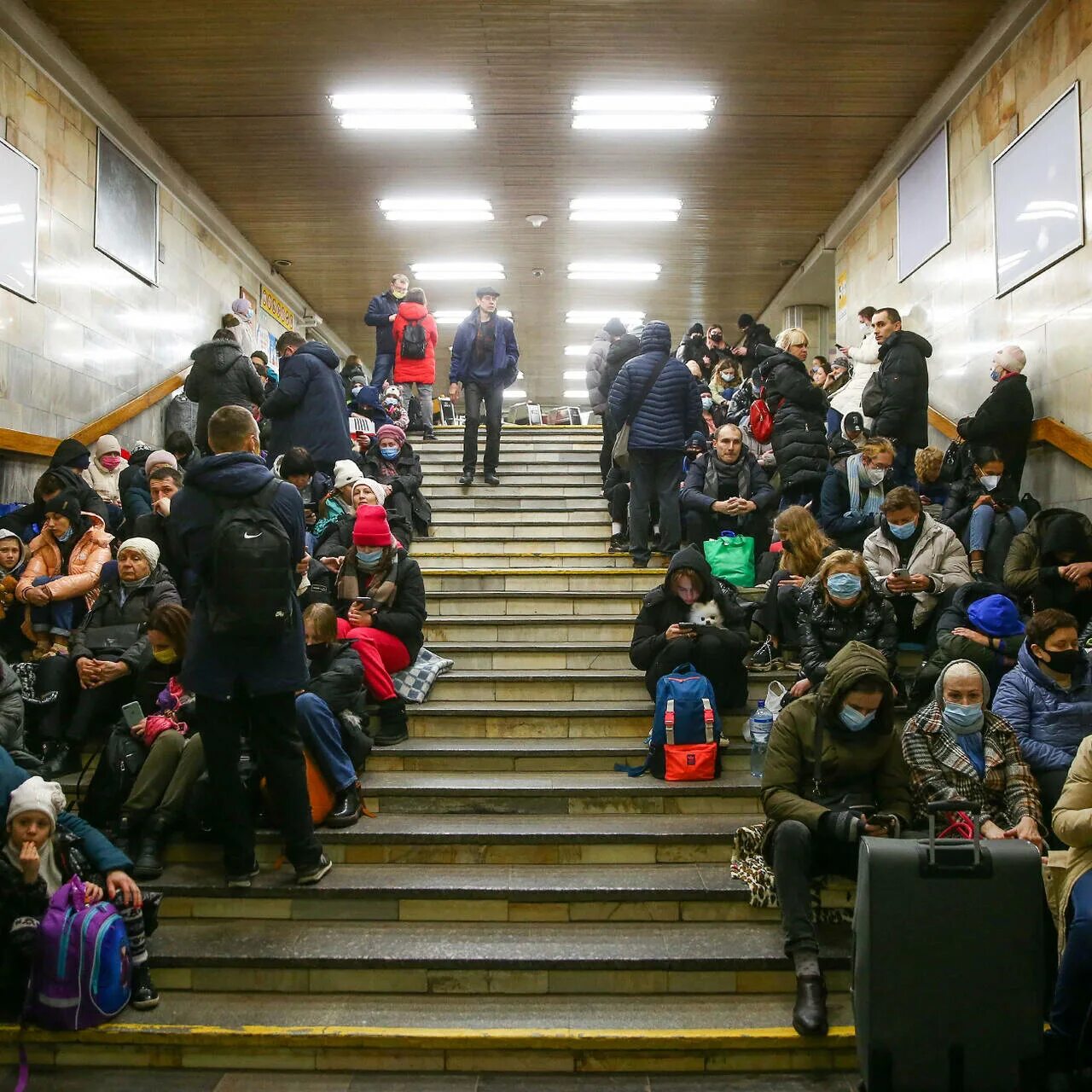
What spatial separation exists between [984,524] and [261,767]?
4390 millimetres

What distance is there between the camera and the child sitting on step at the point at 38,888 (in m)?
3.52

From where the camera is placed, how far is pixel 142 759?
4547 millimetres

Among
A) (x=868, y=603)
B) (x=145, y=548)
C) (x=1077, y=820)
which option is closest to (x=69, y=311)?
(x=145, y=548)

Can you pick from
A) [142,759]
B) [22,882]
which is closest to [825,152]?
[142,759]

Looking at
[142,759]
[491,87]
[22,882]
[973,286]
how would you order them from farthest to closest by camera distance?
[491,87], [973,286], [142,759], [22,882]

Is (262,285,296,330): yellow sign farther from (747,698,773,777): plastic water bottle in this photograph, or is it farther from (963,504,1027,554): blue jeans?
(747,698,773,777): plastic water bottle

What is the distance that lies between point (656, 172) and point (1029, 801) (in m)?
9.09

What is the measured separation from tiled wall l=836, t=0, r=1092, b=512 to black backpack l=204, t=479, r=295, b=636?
527 centimetres

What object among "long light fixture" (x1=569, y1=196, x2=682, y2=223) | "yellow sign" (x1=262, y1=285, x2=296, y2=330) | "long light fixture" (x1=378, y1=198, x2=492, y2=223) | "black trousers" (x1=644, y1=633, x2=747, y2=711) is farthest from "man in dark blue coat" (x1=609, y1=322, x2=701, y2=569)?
"yellow sign" (x1=262, y1=285, x2=296, y2=330)

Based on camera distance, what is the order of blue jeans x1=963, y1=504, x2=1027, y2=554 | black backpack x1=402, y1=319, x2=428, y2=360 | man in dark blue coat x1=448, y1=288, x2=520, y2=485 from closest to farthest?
blue jeans x1=963, y1=504, x2=1027, y2=554 → man in dark blue coat x1=448, y1=288, x2=520, y2=485 → black backpack x1=402, y1=319, x2=428, y2=360

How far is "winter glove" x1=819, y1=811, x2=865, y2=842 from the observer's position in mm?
3711

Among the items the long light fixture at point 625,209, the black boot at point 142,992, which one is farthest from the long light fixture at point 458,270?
the black boot at point 142,992

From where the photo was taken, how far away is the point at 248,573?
3.73 m

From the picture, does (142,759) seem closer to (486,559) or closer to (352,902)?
(352,902)
